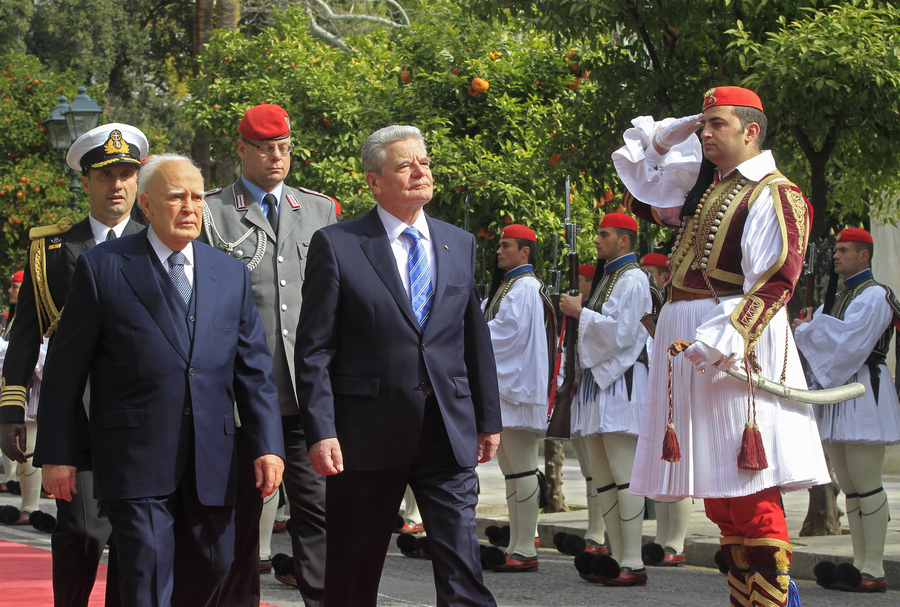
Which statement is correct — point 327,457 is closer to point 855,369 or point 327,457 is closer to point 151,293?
point 151,293

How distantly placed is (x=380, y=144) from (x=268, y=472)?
50.8 inches

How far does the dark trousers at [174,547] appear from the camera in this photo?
3.91m

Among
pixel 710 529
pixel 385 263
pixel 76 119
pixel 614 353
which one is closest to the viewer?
pixel 385 263

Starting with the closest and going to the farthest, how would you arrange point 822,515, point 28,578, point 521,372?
point 28,578, point 521,372, point 822,515

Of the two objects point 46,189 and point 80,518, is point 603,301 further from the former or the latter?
point 46,189

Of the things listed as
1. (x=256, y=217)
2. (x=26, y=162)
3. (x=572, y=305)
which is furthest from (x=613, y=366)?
(x=26, y=162)

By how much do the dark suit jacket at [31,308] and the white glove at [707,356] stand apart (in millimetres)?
2592

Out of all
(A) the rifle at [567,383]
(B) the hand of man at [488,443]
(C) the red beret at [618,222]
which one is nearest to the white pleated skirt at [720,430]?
(B) the hand of man at [488,443]

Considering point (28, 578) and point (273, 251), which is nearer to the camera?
point (273, 251)

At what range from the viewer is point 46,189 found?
1998cm

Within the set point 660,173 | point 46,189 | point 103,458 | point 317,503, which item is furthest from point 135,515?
point 46,189

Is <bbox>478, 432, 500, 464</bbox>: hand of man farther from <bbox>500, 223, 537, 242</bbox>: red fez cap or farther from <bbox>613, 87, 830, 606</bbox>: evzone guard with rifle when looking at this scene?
<bbox>500, 223, 537, 242</bbox>: red fez cap

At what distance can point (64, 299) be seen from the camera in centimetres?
518

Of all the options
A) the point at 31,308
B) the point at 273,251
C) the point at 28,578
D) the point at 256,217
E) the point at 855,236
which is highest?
the point at 855,236
